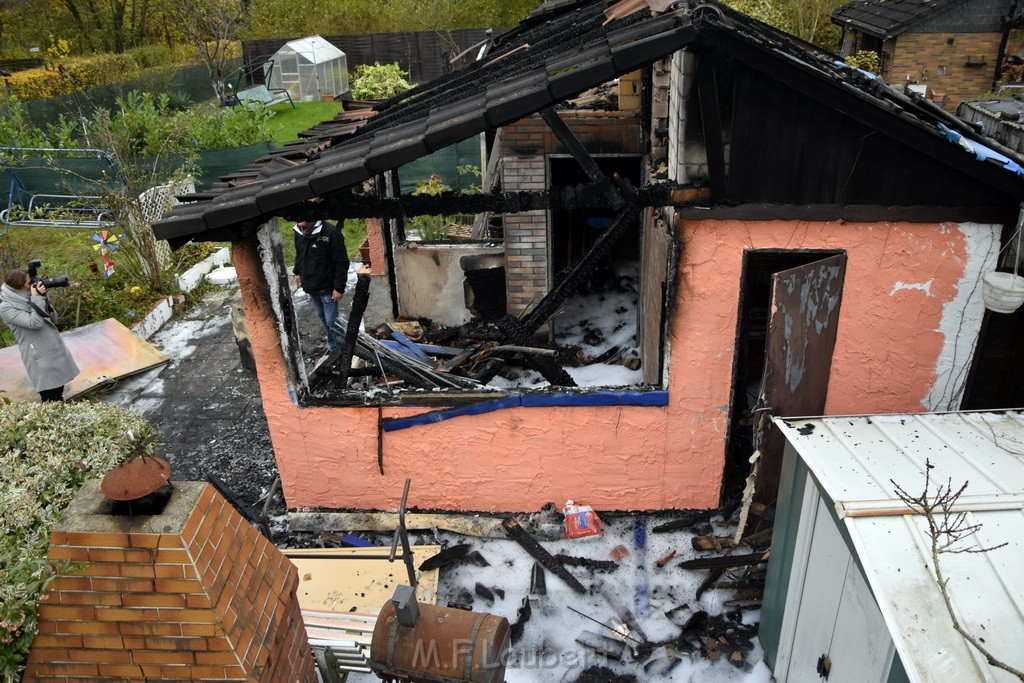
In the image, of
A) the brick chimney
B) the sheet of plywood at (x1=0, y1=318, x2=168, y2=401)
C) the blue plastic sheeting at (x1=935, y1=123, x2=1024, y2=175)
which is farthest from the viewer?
the sheet of plywood at (x1=0, y1=318, x2=168, y2=401)

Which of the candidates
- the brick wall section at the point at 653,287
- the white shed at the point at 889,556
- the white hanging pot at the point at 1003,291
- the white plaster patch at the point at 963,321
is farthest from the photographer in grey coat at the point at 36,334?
the white hanging pot at the point at 1003,291

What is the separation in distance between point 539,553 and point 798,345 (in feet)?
8.12

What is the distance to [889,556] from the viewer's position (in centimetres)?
317

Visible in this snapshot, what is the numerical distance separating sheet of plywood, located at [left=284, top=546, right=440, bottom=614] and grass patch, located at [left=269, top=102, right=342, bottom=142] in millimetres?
16257

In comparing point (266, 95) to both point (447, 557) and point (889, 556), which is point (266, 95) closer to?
point (447, 557)

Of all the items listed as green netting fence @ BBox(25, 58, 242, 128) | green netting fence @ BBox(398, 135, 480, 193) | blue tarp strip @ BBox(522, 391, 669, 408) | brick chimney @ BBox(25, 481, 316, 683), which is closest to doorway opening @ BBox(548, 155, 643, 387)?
blue tarp strip @ BBox(522, 391, 669, 408)

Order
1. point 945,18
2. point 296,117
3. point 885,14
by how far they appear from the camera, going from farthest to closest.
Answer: point 296,117 < point 885,14 < point 945,18

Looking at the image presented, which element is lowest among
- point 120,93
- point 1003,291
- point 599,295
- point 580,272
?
point 599,295

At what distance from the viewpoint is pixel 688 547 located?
5.57m

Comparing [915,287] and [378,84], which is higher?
[378,84]

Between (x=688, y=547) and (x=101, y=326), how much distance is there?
742cm

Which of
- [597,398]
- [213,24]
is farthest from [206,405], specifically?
[213,24]

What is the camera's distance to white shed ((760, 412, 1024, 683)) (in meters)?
2.90

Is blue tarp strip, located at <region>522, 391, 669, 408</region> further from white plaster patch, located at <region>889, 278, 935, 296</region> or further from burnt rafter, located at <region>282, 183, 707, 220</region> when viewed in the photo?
white plaster patch, located at <region>889, 278, 935, 296</region>
